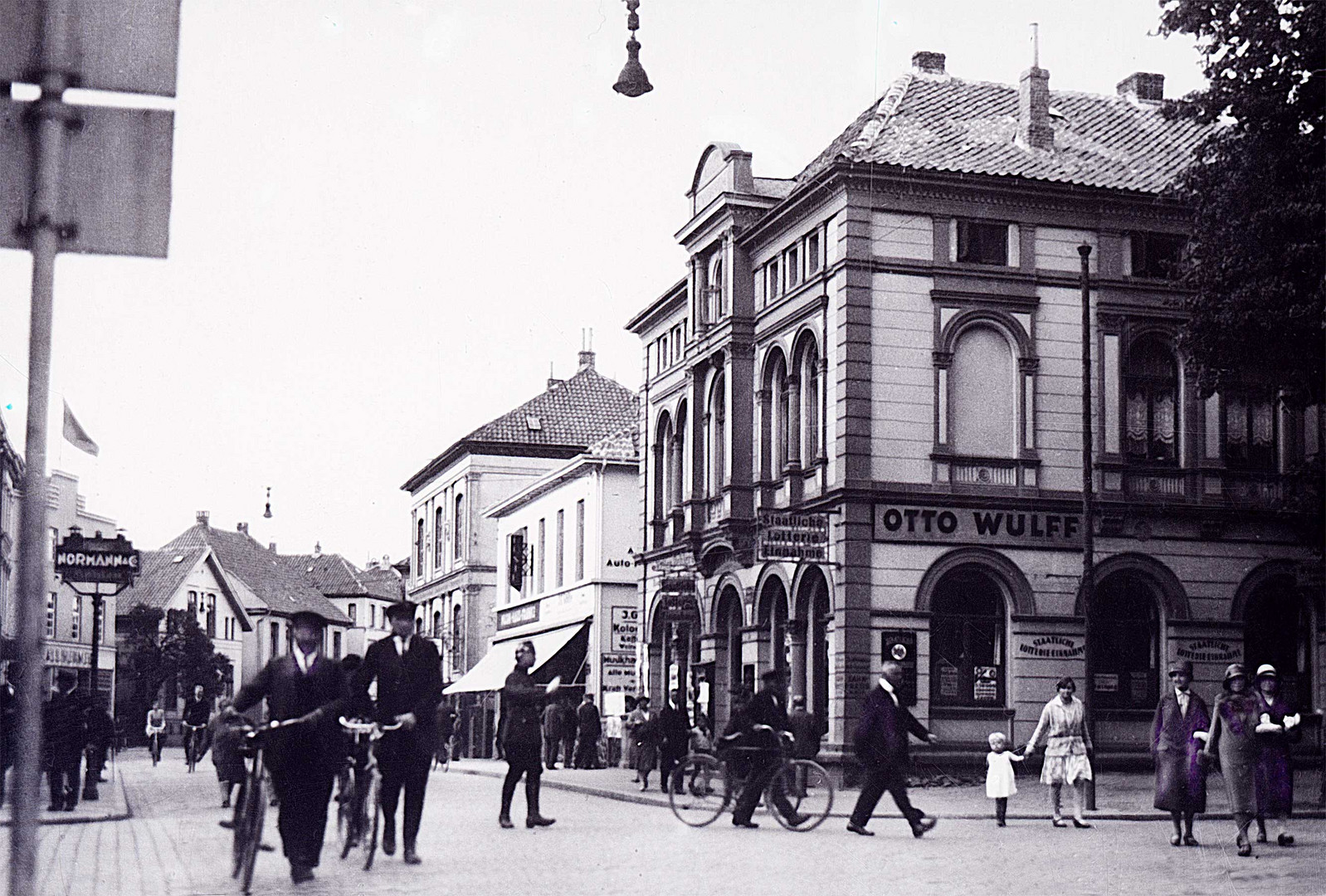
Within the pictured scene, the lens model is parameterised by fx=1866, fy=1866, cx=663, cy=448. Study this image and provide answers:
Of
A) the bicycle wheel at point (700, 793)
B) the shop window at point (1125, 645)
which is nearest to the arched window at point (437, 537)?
the bicycle wheel at point (700, 793)

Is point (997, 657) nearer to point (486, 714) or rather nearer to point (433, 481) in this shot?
point (486, 714)

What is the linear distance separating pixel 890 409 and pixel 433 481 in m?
16.0

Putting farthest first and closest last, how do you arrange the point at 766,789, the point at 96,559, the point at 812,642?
the point at 812,642 < the point at 766,789 < the point at 96,559

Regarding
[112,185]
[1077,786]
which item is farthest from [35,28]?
[1077,786]

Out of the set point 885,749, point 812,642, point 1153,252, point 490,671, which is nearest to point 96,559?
point 885,749

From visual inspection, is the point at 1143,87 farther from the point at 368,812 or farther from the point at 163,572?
the point at 163,572

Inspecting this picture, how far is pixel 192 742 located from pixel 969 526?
63.9ft

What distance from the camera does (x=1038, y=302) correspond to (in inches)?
1236

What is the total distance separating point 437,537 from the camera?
20.0 metres

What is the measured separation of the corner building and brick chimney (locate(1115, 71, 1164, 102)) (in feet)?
8.43

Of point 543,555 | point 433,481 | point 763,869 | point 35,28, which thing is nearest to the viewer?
point 35,28

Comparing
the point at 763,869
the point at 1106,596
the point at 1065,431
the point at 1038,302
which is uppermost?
the point at 1038,302

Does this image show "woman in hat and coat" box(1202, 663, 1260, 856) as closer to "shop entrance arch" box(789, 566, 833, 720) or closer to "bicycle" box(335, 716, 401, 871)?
"bicycle" box(335, 716, 401, 871)

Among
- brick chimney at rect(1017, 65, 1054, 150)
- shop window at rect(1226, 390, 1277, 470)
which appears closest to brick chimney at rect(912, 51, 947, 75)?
brick chimney at rect(1017, 65, 1054, 150)
